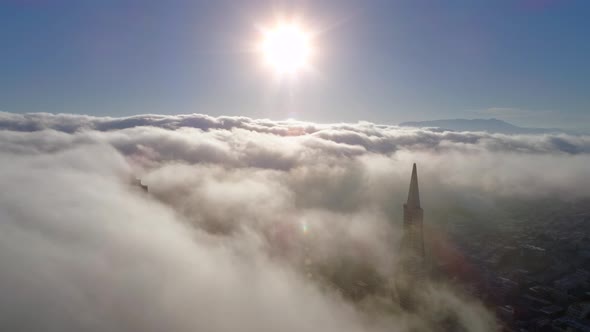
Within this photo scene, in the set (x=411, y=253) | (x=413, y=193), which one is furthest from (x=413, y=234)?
(x=413, y=193)

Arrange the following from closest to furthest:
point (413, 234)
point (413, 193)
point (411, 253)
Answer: point (413, 193) < point (413, 234) < point (411, 253)

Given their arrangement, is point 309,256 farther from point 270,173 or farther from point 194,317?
point 270,173

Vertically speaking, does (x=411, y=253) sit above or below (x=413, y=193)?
below

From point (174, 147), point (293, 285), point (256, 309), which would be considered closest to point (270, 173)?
point (174, 147)

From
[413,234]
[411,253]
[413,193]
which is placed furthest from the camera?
[411,253]

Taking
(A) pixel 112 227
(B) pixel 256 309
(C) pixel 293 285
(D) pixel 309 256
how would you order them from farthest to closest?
(D) pixel 309 256 < (C) pixel 293 285 < (B) pixel 256 309 < (A) pixel 112 227

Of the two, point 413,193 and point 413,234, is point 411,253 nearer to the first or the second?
point 413,234

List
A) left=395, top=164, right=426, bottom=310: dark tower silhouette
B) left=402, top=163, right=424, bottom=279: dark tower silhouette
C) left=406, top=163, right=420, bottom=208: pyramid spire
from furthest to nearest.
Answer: left=395, top=164, right=426, bottom=310: dark tower silhouette < left=402, top=163, right=424, bottom=279: dark tower silhouette < left=406, top=163, right=420, bottom=208: pyramid spire

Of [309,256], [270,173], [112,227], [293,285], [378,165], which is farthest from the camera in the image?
[378,165]

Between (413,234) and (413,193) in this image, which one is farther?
(413,234)

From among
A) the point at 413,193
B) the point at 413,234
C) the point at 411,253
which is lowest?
the point at 411,253

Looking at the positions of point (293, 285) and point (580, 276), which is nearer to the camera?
point (293, 285)
